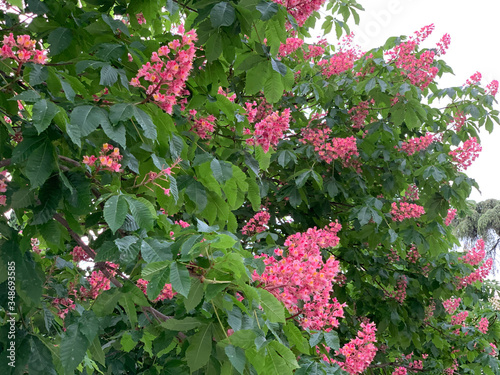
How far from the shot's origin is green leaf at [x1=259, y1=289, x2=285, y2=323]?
1.40m

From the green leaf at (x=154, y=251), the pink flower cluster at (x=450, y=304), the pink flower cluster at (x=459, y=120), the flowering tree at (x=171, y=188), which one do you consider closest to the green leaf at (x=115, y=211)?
the flowering tree at (x=171, y=188)

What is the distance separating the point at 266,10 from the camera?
5.32ft

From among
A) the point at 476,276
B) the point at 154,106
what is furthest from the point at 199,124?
the point at 476,276

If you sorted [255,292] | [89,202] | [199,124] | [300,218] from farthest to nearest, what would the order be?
1. [300,218]
2. [199,124]
3. [89,202]
4. [255,292]

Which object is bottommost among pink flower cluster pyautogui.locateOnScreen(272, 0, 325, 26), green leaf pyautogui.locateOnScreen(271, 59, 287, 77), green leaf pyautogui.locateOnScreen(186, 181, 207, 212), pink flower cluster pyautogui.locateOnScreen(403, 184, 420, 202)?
green leaf pyautogui.locateOnScreen(186, 181, 207, 212)

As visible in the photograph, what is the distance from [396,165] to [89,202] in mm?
2999

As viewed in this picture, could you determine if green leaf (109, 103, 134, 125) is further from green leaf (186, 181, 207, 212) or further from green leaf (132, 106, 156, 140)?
green leaf (186, 181, 207, 212)

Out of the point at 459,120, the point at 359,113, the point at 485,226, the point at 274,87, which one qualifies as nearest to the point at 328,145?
the point at 359,113

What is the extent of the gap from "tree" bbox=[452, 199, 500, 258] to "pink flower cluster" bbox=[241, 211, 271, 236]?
11.8 meters

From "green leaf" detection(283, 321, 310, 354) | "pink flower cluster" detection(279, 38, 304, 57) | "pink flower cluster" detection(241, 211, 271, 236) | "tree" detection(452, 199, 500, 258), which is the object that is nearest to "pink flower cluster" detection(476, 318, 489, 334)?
"pink flower cluster" detection(241, 211, 271, 236)

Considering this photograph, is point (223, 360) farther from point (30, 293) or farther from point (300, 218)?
point (300, 218)

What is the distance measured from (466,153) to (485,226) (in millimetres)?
11916

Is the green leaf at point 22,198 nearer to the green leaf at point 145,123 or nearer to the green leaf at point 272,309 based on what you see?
the green leaf at point 145,123

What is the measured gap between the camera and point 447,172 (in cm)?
370
